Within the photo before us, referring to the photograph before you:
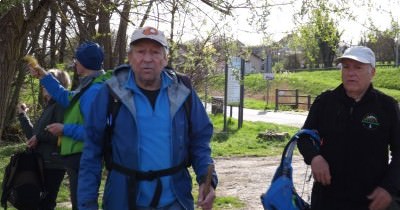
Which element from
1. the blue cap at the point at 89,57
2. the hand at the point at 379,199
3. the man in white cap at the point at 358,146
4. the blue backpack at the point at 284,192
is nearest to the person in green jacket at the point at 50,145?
the blue cap at the point at 89,57

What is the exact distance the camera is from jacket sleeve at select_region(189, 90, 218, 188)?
10.8ft

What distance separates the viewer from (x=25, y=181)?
4969 mm

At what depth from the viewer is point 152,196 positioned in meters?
3.12

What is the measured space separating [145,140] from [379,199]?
1.45 meters

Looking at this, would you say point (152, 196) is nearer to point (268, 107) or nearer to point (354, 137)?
point (354, 137)

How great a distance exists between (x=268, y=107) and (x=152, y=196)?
35731 millimetres

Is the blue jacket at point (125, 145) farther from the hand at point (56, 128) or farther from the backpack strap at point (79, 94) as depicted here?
the hand at point (56, 128)

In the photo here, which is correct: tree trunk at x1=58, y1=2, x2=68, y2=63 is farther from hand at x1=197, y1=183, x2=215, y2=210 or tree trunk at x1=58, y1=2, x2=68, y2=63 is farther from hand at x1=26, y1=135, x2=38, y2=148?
hand at x1=197, y1=183, x2=215, y2=210

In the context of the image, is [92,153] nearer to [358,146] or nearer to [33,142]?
[358,146]

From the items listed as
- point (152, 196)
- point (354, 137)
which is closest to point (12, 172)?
point (152, 196)

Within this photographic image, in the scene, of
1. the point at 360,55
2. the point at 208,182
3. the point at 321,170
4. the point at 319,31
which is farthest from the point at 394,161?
the point at 319,31

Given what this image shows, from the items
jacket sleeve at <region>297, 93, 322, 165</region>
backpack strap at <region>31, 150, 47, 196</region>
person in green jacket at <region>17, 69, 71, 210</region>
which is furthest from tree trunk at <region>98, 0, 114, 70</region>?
jacket sleeve at <region>297, 93, 322, 165</region>

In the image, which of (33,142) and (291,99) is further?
(291,99)

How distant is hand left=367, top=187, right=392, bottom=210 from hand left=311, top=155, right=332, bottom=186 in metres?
0.27
